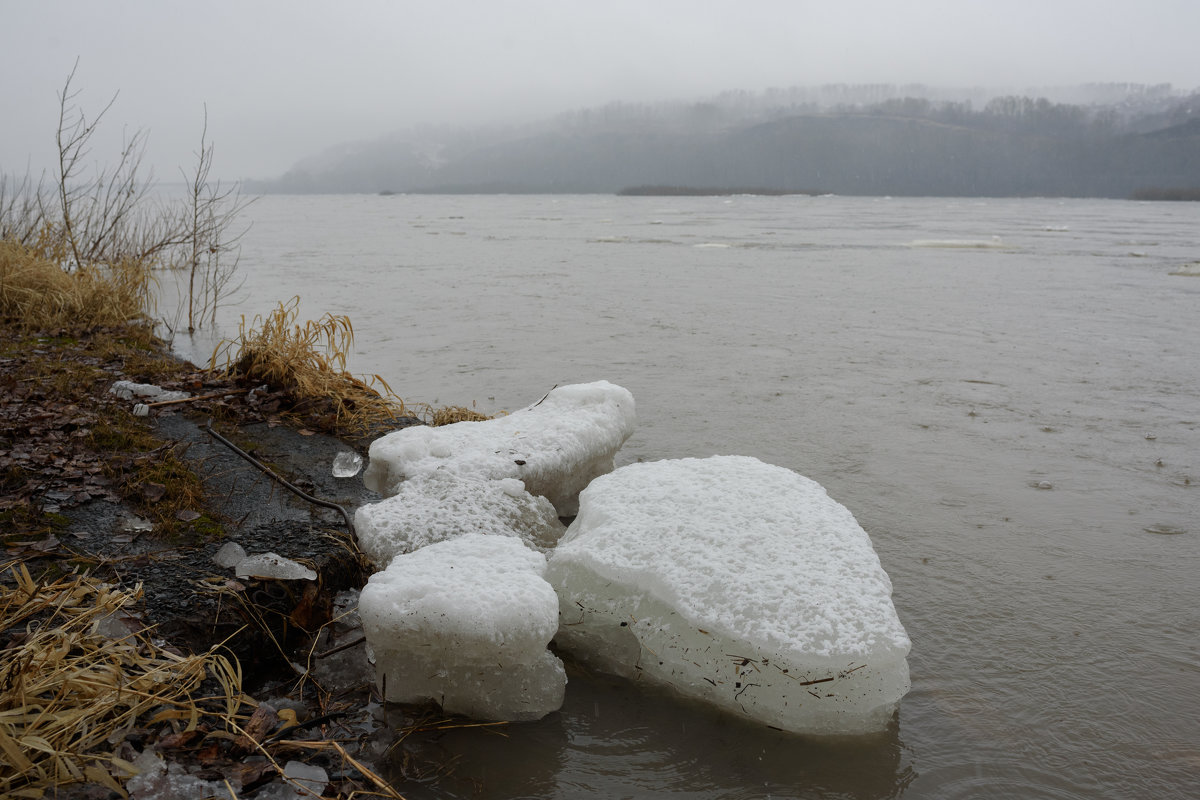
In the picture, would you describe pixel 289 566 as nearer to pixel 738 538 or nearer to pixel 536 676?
pixel 536 676

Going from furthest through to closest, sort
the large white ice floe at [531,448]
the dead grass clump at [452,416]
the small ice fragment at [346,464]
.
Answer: the dead grass clump at [452,416]
the small ice fragment at [346,464]
the large white ice floe at [531,448]

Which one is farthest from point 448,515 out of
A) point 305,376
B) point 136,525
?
point 305,376

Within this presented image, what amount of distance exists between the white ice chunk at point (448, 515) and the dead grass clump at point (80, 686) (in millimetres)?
802

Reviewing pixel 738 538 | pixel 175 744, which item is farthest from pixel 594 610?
pixel 175 744

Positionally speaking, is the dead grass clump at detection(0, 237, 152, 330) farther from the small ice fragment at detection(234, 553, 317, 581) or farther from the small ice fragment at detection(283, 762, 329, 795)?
the small ice fragment at detection(283, 762, 329, 795)

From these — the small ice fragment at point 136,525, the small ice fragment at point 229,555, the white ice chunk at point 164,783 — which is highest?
the small ice fragment at point 136,525

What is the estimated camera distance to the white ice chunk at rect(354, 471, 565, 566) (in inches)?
130

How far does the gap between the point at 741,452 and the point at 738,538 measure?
233 cm

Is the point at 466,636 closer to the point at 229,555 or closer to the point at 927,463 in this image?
the point at 229,555

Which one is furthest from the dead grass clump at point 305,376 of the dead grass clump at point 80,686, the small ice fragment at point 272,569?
the dead grass clump at point 80,686

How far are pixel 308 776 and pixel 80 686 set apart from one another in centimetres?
65

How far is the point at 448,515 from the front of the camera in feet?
11.3

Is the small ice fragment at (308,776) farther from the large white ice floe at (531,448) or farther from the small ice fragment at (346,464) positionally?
the small ice fragment at (346,464)

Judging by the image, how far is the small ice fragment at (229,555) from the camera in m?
3.00
